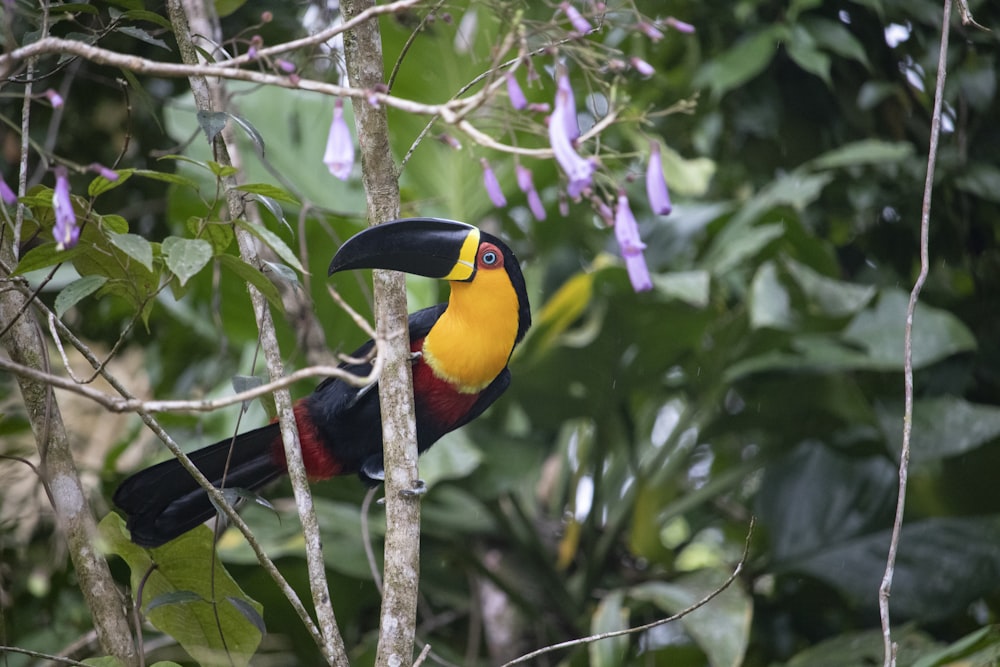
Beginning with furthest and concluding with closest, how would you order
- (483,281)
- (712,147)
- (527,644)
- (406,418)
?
(712,147)
(527,644)
(483,281)
(406,418)

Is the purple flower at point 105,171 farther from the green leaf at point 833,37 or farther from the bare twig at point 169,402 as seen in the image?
the green leaf at point 833,37

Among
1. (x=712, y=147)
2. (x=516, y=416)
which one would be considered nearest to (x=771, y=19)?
(x=712, y=147)

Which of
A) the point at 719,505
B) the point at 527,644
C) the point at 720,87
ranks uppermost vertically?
the point at 720,87

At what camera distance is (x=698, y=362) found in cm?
337

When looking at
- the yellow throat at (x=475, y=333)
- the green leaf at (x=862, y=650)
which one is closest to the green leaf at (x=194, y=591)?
the yellow throat at (x=475, y=333)

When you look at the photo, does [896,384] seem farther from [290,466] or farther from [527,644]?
[290,466]

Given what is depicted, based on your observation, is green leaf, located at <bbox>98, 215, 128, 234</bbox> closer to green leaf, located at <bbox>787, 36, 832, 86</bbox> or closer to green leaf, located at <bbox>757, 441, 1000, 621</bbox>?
green leaf, located at <bbox>787, 36, 832, 86</bbox>

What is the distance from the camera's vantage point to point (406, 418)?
5.42 feet

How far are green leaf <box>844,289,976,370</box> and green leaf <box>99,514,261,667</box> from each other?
2052 mm

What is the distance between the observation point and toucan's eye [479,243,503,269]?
6.56 ft

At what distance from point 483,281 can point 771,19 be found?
170cm

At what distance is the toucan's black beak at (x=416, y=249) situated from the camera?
164cm

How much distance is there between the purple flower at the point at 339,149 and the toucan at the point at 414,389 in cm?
21

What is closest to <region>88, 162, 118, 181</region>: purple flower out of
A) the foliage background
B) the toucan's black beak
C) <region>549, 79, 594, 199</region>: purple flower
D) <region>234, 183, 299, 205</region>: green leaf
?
<region>234, 183, 299, 205</region>: green leaf
